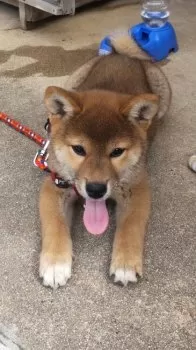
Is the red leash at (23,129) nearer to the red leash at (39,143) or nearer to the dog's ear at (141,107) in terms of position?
the red leash at (39,143)

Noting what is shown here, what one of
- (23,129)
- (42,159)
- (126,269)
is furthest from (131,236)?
(23,129)

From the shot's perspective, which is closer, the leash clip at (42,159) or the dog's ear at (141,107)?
the dog's ear at (141,107)

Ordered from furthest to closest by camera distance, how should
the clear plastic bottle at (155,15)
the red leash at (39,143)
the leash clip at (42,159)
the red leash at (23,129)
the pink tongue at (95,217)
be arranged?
1. the clear plastic bottle at (155,15)
2. the red leash at (23,129)
3. the leash clip at (42,159)
4. the red leash at (39,143)
5. the pink tongue at (95,217)

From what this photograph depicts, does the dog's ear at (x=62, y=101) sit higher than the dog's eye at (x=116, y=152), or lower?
higher

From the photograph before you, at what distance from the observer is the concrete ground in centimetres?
187

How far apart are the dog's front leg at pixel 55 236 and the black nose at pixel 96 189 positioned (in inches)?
10.7

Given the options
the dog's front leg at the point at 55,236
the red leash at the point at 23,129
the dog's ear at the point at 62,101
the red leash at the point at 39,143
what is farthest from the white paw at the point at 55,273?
the red leash at the point at 23,129

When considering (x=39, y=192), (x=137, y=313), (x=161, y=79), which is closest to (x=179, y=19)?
(x=161, y=79)

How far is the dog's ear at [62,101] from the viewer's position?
6.79 feet

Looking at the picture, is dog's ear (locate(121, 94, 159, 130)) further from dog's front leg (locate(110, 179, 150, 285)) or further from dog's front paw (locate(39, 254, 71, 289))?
dog's front paw (locate(39, 254, 71, 289))

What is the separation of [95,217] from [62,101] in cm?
58

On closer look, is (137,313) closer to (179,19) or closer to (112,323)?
(112,323)

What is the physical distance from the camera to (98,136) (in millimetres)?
2039

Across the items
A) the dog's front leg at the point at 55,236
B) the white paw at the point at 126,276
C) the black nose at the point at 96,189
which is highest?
the black nose at the point at 96,189
